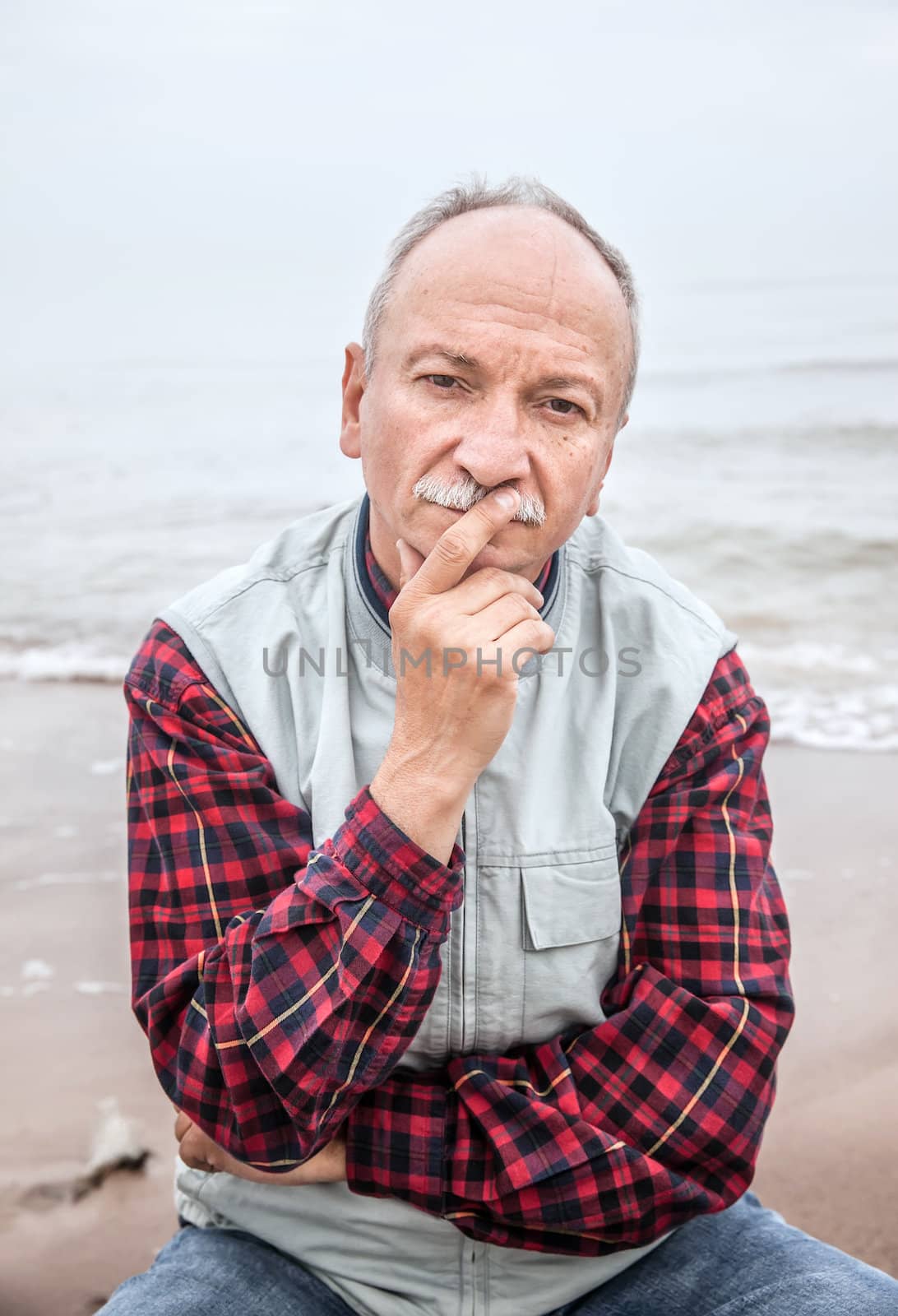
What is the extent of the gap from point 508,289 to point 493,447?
0.22 m

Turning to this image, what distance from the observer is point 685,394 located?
1448 cm

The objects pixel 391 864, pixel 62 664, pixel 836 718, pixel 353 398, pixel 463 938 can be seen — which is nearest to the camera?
pixel 391 864

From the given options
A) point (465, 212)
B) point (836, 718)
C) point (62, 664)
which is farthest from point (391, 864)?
point (62, 664)

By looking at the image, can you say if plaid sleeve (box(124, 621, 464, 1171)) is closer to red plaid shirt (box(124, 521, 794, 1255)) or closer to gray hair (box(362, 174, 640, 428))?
red plaid shirt (box(124, 521, 794, 1255))

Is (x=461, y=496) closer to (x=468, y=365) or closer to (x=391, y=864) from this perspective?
(x=468, y=365)

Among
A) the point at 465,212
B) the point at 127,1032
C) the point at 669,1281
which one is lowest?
the point at 669,1281

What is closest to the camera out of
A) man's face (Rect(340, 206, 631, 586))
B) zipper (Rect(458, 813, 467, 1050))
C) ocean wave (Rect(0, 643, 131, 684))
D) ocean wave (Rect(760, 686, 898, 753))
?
man's face (Rect(340, 206, 631, 586))

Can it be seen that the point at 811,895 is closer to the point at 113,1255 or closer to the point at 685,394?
the point at 113,1255

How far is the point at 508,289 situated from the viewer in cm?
154

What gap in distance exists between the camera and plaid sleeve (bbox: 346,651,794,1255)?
1.55m

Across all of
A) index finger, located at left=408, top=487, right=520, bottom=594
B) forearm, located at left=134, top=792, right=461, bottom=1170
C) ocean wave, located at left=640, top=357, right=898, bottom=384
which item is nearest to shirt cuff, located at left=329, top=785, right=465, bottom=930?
forearm, located at left=134, top=792, right=461, bottom=1170

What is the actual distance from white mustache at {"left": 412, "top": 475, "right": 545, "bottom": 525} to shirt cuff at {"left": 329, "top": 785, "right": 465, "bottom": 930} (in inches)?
16.1

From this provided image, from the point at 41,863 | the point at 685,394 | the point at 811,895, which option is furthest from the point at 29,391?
the point at 811,895

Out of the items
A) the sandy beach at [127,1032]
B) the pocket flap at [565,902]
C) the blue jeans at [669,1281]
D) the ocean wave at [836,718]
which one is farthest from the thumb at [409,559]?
the ocean wave at [836,718]
